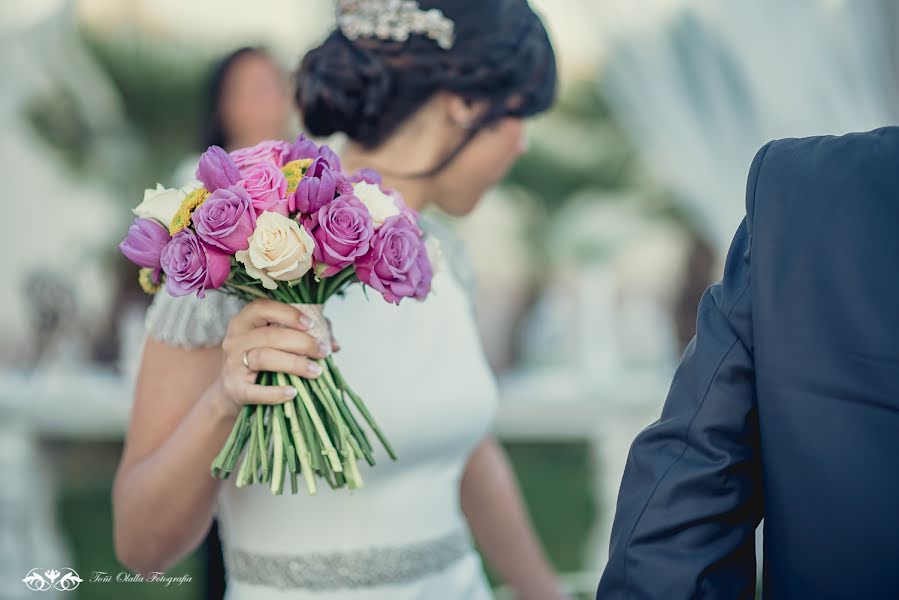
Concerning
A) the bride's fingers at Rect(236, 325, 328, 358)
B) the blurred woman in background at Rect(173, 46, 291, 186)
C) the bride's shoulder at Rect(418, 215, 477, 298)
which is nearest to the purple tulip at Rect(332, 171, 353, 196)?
the bride's fingers at Rect(236, 325, 328, 358)

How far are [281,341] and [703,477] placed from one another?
632mm

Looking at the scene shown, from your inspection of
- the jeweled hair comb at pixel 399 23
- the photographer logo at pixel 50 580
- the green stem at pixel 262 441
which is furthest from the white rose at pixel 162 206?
the photographer logo at pixel 50 580

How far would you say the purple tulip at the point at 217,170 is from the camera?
4.67 ft

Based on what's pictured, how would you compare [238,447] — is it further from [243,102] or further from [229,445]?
[243,102]

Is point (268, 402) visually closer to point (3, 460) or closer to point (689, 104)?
point (689, 104)

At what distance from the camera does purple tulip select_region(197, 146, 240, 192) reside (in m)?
1.42

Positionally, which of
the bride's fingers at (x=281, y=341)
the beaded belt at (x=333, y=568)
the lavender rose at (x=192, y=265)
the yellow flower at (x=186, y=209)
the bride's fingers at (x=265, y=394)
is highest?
the yellow flower at (x=186, y=209)

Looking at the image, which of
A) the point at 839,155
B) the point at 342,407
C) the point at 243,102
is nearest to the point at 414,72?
the point at 342,407

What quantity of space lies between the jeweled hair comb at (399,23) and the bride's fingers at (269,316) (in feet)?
2.36

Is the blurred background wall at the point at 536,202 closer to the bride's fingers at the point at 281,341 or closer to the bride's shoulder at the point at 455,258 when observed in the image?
the bride's shoulder at the point at 455,258

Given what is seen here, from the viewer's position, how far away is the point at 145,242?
56.6 inches

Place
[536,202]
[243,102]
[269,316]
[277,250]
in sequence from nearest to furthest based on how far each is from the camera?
[277,250], [269,316], [243,102], [536,202]

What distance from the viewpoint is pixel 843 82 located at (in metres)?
3.61

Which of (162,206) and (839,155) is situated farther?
(162,206)
